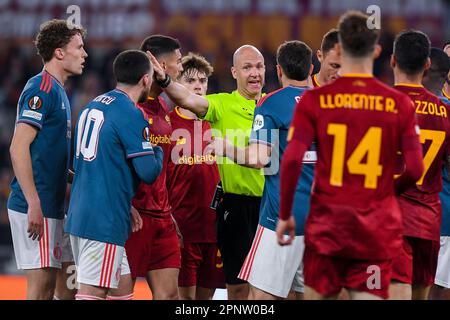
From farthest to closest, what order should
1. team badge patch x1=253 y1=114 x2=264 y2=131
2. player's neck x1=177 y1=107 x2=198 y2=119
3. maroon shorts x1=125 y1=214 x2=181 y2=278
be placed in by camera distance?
1. player's neck x1=177 y1=107 x2=198 y2=119
2. maroon shorts x1=125 y1=214 x2=181 y2=278
3. team badge patch x1=253 y1=114 x2=264 y2=131

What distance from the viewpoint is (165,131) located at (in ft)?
22.3

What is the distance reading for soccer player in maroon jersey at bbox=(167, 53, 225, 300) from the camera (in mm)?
7441

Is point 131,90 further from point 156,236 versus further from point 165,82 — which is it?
point 156,236

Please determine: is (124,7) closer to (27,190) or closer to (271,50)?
(271,50)

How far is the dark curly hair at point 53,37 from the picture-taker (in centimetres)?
644

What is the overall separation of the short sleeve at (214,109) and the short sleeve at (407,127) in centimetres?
244

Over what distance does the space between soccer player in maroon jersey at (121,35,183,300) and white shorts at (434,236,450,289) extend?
2.11 m

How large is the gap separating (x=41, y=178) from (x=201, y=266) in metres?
1.92

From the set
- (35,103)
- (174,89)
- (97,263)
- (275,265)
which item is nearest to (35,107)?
(35,103)

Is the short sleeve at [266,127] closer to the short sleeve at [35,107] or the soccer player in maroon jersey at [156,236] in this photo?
the soccer player in maroon jersey at [156,236]

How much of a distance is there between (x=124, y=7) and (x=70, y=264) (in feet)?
31.2

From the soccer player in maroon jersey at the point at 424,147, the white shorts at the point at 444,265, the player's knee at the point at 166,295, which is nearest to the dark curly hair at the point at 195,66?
the player's knee at the point at 166,295

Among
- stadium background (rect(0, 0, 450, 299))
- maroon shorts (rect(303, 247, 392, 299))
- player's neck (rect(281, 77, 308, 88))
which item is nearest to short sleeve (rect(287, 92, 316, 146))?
maroon shorts (rect(303, 247, 392, 299))

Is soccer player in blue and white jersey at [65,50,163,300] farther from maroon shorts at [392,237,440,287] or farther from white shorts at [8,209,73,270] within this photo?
maroon shorts at [392,237,440,287]
